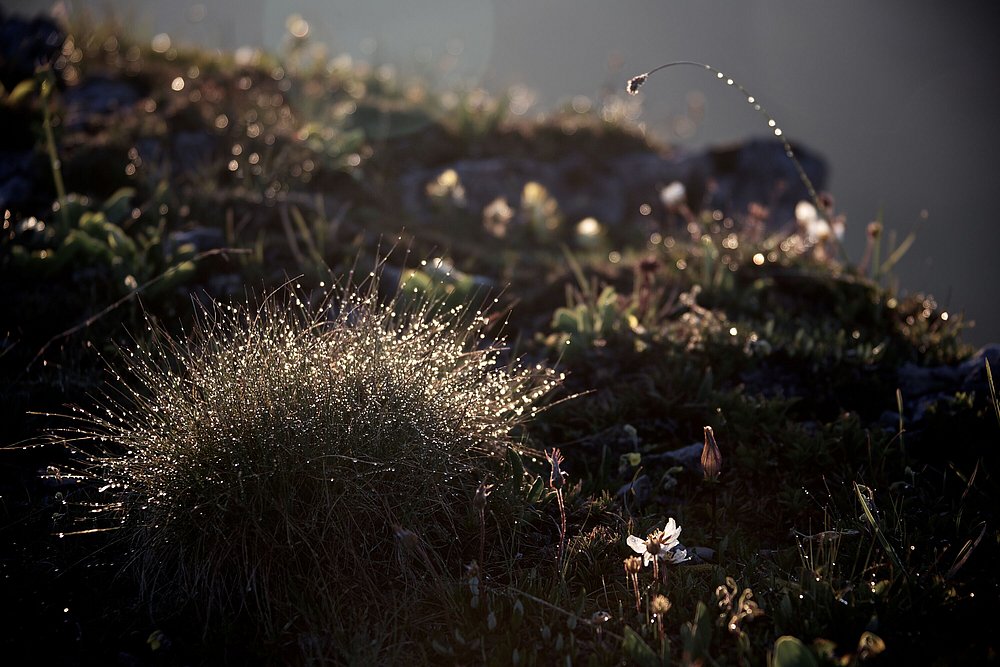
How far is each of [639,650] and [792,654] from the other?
0.44 m

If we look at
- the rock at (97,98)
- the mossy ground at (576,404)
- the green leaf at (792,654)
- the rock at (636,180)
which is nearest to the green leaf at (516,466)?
the mossy ground at (576,404)

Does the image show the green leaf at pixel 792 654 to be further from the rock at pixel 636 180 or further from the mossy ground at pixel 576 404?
the rock at pixel 636 180

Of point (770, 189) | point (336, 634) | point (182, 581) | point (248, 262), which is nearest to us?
point (336, 634)

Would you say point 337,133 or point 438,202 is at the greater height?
point 337,133

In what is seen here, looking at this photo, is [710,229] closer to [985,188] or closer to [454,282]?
[454,282]

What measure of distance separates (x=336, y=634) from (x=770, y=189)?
874 cm

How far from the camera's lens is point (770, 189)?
9.94 metres

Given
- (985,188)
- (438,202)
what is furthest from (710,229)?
(985,188)

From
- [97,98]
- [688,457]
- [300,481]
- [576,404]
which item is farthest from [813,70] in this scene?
[300,481]

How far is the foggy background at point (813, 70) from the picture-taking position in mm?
13641

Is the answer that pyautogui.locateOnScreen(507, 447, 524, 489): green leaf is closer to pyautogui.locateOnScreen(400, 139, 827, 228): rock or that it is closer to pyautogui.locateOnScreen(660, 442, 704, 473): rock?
pyautogui.locateOnScreen(660, 442, 704, 473): rock

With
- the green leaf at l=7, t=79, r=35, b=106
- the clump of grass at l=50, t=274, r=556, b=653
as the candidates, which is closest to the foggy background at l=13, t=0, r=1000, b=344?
the green leaf at l=7, t=79, r=35, b=106

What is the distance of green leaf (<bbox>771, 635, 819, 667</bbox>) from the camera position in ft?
7.18

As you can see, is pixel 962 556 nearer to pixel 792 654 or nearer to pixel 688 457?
pixel 792 654
